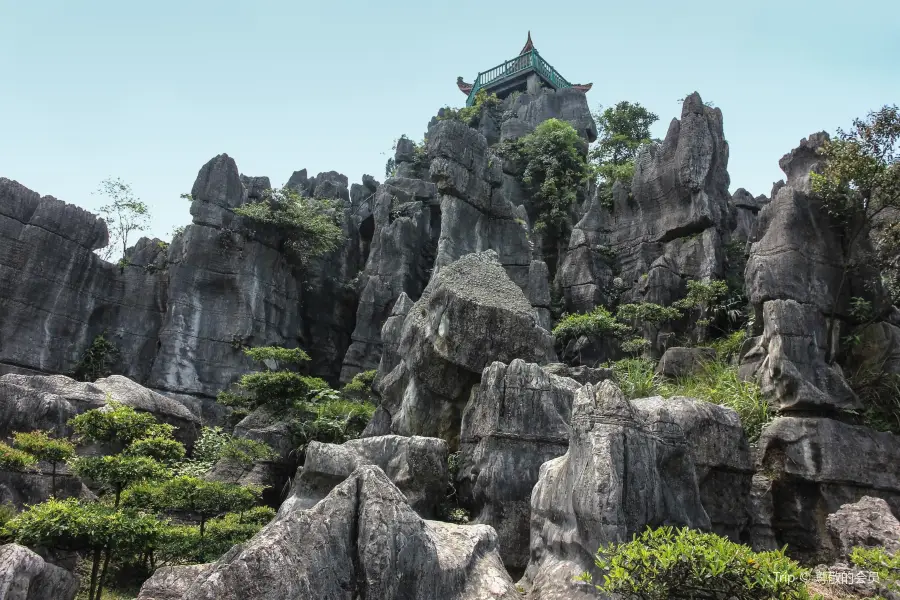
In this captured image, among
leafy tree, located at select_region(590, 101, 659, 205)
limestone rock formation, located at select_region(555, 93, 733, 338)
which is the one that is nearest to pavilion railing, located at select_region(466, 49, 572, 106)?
leafy tree, located at select_region(590, 101, 659, 205)

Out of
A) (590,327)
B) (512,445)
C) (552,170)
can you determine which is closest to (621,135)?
(552,170)

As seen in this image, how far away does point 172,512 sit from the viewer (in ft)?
37.4

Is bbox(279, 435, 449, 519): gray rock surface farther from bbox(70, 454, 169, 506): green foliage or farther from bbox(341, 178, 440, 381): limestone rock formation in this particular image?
bbox(341, 178, 440, 381): limestone rock formation

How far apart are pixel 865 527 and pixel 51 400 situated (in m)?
12.9

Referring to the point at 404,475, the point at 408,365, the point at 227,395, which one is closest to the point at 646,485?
the point at 404,475

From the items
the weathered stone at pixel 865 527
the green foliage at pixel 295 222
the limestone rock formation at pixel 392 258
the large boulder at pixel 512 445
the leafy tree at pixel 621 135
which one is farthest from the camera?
the leafy tree at pixel 621 135

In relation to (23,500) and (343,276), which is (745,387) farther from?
(343,276)

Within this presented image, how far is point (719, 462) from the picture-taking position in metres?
9.27

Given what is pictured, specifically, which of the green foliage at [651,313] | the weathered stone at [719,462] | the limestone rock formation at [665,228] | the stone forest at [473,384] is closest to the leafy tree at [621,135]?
the stone forest at [473,384]

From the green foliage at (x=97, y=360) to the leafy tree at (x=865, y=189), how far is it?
68.4ft

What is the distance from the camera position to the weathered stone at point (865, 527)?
7879 mm

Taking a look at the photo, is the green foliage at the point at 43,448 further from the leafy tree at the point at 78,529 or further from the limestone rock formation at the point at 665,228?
the limestone rock formation at the point at 665,228

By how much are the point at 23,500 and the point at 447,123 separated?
59.0 ft

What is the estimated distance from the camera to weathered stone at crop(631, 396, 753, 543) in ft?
29.9
